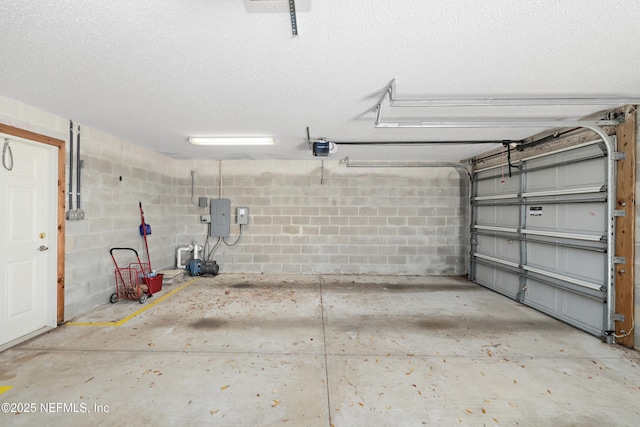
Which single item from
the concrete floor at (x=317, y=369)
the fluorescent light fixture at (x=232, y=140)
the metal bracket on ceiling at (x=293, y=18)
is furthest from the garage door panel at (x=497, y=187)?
the metal bracket on ceiling at (x=293, y=18)

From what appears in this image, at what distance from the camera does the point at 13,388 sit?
2051 mm

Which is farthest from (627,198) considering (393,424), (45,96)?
(45,96)

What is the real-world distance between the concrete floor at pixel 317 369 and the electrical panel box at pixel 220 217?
6.78 feet

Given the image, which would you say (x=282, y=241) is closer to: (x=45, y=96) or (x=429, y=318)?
(x=429, y=318)

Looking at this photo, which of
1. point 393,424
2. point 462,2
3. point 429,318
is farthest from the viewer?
point 429,318

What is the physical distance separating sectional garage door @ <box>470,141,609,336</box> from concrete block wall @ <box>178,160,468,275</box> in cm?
93

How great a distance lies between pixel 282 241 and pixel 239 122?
298cm

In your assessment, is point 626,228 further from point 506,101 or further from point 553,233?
point 506,101

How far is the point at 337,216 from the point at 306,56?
159 inches

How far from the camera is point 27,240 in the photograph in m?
2.91

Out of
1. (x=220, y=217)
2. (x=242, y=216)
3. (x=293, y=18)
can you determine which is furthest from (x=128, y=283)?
(x=293, y=18)

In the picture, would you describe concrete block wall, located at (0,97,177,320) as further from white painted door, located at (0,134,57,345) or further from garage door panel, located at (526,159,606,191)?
garage door panel, located at (526,159,606,191)

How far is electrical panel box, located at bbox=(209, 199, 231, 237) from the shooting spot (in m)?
5.71

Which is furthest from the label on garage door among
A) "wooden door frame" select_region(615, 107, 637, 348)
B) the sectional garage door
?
"wooden door frame" select_region(615, 107, 637, 348)
